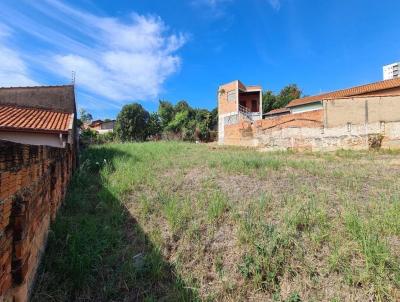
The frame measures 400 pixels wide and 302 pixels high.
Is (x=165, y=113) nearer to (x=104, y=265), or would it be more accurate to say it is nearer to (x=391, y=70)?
(x=391, y=70)

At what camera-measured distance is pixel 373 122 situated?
504 inches

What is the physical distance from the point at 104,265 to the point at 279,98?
117 ft

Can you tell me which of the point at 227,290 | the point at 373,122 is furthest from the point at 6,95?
the point at 373,122

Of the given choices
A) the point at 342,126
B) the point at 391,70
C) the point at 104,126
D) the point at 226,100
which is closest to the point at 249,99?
the point at 226,100

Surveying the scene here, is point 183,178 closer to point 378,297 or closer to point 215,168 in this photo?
point 215,168

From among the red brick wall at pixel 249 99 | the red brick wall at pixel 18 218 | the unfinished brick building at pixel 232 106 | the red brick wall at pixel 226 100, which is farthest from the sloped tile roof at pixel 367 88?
the red brick wall at pixel 18 218

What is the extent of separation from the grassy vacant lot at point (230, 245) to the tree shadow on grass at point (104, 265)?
0.01m

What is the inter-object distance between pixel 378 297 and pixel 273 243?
1.12 m

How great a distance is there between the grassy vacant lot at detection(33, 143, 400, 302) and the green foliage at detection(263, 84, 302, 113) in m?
30.8

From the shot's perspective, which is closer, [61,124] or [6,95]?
[61,124]

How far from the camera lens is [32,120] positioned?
8008 mm

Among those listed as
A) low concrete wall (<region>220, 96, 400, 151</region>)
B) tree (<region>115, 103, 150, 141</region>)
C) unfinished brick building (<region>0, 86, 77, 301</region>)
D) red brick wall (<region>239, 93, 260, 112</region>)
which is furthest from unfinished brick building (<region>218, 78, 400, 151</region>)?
tree (<region>115, 103, 150, 141</region>)

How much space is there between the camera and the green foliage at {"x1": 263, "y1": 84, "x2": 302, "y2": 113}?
35.3m

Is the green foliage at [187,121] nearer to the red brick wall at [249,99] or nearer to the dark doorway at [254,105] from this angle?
the red brick wall at [249,99]
